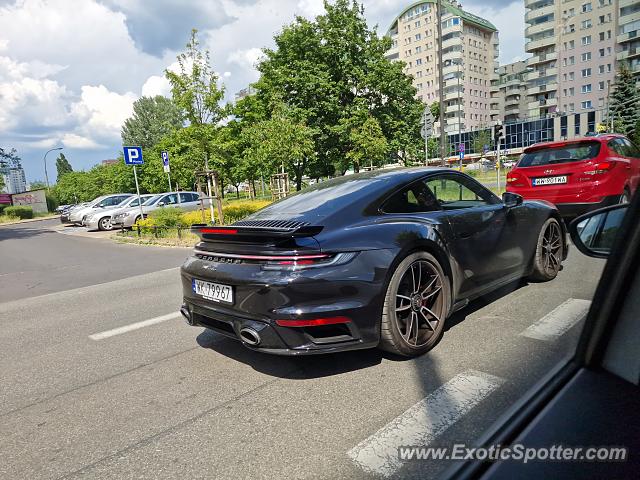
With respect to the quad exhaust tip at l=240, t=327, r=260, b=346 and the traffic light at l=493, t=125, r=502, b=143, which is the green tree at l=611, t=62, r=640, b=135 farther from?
the traffic light at l=493, t=125, r=502, b=143

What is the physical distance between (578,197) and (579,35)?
517 centimetres

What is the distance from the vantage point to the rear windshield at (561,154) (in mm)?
6753

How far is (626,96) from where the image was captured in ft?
8.82

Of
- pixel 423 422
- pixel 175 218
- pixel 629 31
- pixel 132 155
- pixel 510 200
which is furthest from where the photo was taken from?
pixel 132 155

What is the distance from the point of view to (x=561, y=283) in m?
4.66

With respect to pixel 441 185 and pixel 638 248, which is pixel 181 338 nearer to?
pixel 441 185

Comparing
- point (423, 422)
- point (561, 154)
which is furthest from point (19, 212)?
point (423, 422)

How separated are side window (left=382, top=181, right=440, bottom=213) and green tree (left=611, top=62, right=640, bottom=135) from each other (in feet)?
4.81

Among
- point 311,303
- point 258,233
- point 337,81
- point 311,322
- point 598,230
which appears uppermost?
point 337,81

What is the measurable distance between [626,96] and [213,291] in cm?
300

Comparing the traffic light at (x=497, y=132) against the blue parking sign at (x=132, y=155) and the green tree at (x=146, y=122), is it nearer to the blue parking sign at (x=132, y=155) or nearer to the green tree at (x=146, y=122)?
the blue parking sign at (x=132, y=155)

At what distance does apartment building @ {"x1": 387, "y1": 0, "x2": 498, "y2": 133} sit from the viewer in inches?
3204

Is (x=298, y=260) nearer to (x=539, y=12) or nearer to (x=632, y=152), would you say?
(x=539, y=12)

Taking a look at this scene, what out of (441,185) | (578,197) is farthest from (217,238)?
(578,197)
